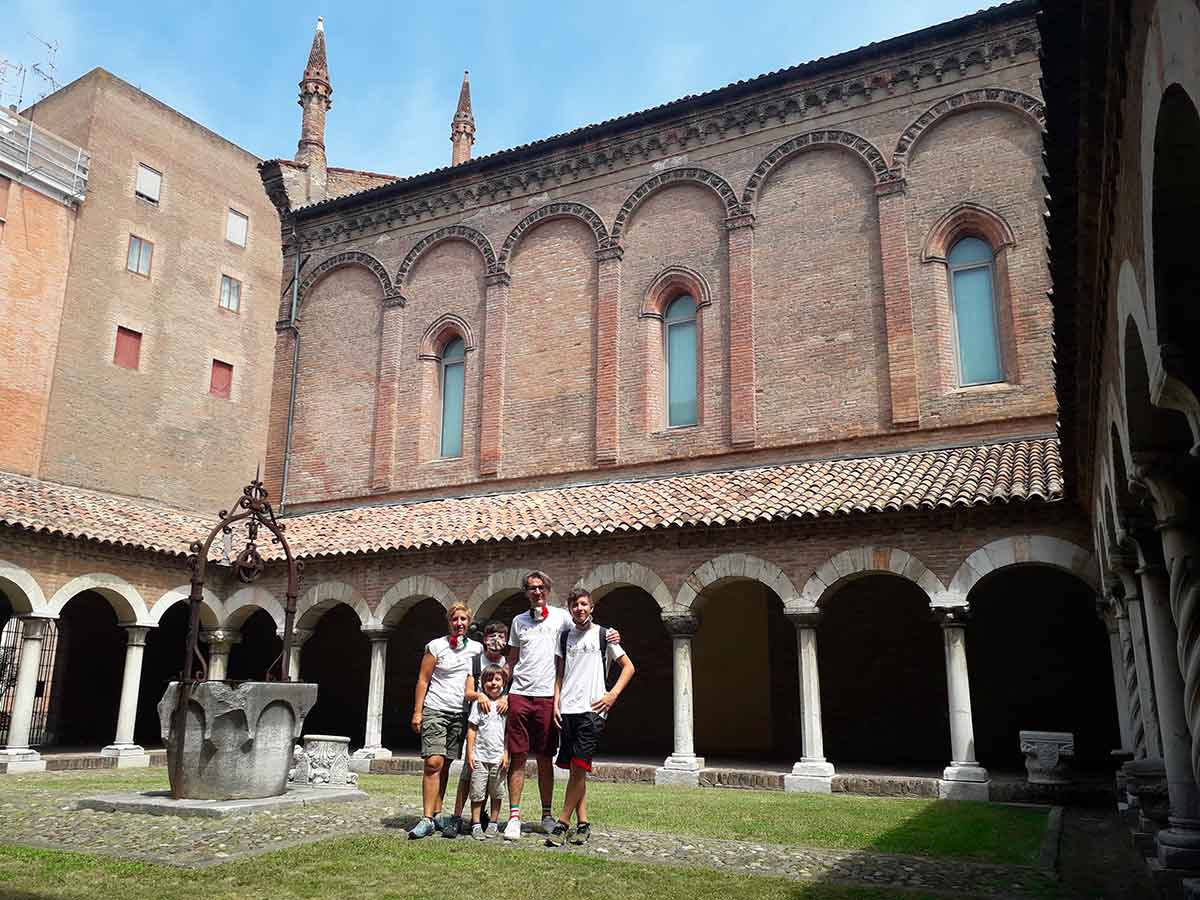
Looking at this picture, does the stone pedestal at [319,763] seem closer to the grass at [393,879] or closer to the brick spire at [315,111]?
the grass at [393,879]

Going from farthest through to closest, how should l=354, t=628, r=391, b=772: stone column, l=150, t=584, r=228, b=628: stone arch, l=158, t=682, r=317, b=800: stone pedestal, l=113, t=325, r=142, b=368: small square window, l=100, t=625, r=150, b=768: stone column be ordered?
1. l=113, t=325, r=142, b=368: small square window
2. l=150, t=584, r=228, b=628: stone arch
3. l=100, t=625, r=150, b=768: stone column
4. l=354, t=628, r=391, b=772: stone column
5. l=158, t=682, r=317, b=800: stone pedestal

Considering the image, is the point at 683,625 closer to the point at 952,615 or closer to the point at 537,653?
the point at 952,615

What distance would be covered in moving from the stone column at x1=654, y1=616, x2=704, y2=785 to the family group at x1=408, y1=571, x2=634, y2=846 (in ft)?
22.4

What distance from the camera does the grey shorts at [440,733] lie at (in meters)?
7.14

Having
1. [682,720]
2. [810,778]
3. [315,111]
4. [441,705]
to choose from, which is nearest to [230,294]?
[315,111]

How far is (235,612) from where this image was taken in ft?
60.7

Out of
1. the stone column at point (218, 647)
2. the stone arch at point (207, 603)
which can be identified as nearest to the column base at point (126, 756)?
the stone column at point (218, 647)

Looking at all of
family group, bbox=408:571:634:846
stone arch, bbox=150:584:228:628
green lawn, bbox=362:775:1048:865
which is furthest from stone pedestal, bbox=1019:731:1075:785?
stone arch, bbox=150:584:228:628

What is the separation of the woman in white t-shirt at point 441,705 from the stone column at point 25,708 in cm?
1096

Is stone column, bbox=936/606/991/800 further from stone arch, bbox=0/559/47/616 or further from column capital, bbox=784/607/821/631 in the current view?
stone arch, bbox=0/559/47/616

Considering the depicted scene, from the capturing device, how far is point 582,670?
6918mm

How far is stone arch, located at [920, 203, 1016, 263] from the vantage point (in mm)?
15961

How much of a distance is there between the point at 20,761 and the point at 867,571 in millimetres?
12700

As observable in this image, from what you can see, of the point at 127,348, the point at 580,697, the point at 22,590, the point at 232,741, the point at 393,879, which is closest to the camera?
the point at 393,879
